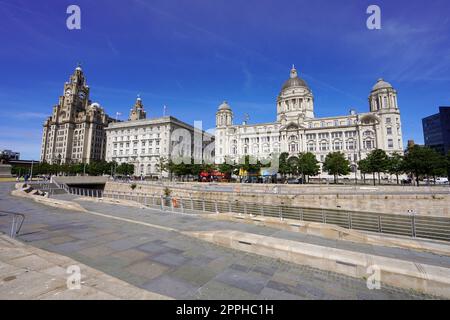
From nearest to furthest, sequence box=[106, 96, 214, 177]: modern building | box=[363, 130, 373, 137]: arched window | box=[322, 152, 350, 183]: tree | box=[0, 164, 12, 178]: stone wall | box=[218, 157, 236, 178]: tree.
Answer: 1. box=[0, 164, 12, 178]: stone wall
2. box=[322, 152, 350, 183]: tree
3. box=[218, 157, 236, 178]: tree
4. box=[363, 130, 373, 137]: arched window
5. box=[106, 96, 214, 177]: modern building

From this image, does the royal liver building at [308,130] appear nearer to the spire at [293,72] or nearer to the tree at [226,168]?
the spire at [293,72]

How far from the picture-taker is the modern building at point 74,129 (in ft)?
362

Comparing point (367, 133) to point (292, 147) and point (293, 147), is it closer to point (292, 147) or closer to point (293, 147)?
point (293, 147)

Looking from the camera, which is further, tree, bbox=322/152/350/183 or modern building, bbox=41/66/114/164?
modern building, bbox=41/66/114/164

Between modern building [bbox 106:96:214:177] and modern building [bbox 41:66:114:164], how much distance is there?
948 inches

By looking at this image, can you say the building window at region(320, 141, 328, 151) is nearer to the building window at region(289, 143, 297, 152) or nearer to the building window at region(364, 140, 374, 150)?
the building window at region(289, 143, 297, 152)

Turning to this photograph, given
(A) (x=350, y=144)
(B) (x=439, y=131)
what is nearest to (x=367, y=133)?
(A) (x=350, y=144)

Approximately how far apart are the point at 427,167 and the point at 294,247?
2123 inches

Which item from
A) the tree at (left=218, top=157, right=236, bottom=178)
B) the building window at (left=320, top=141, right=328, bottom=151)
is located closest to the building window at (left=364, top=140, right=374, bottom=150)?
the building window at (left=320, top=141, right=328, bottom=151)

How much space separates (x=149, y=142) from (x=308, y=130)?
63.6 m

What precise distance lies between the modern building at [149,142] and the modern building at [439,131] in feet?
403

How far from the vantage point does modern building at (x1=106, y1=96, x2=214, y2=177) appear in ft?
277

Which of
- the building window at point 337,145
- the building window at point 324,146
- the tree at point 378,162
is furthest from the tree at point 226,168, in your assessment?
the tree at point 378,162

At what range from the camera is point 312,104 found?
91.3 meters
